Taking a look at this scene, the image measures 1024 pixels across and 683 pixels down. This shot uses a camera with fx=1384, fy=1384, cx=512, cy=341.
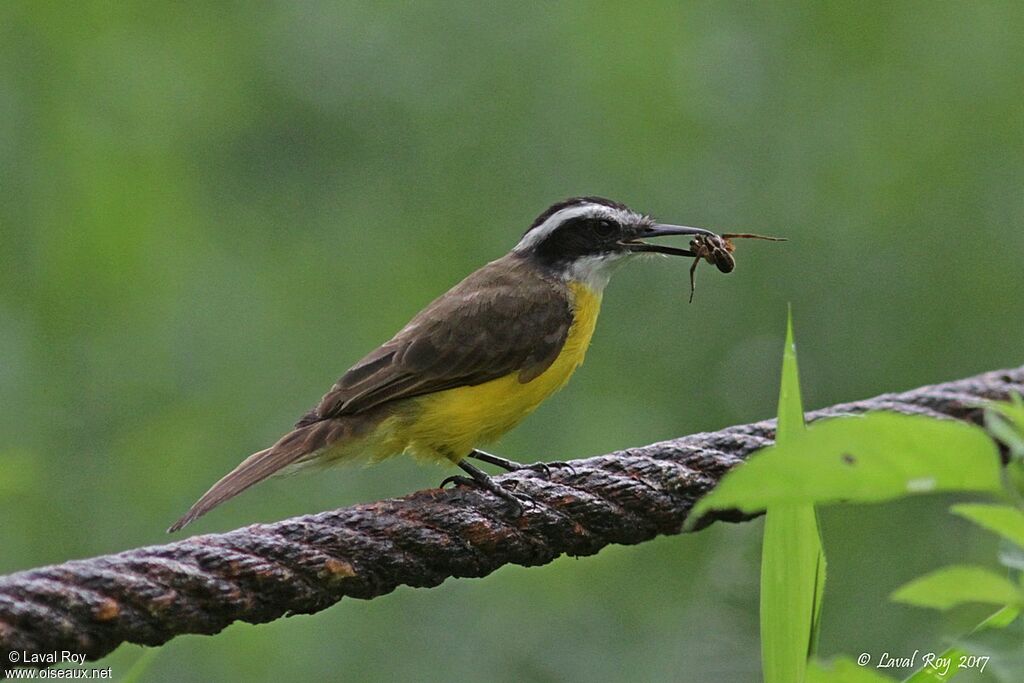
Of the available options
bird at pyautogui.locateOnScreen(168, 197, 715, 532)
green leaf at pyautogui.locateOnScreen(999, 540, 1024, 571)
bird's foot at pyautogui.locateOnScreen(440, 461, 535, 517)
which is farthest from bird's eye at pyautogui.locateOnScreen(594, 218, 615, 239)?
green leaf at pyautogui.locateOnScreen(999, 540, 1024, 571)

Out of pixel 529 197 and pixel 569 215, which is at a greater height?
pixel 529 197

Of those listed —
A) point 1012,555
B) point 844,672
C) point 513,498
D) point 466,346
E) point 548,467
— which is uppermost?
point 466,346

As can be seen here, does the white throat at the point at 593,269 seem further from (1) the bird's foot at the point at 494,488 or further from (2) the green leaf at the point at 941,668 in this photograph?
(2) the green leaf at the point at 941,668

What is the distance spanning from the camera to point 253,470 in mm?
4660

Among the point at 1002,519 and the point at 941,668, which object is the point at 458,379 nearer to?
the point at 941,668

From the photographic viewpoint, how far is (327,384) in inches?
327

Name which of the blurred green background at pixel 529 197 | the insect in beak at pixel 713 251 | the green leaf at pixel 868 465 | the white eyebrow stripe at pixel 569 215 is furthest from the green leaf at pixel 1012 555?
the blurred green background at pixel 529 197

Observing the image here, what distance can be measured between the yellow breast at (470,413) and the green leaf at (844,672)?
12.3ft

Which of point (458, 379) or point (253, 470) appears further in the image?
point (458, 379)

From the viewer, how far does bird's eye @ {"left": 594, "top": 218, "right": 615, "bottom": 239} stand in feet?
21.0

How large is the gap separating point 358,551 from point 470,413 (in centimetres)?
205

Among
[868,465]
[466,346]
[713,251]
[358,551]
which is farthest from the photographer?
[713,251]

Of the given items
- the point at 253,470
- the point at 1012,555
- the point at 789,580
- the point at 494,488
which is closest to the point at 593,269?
the point at 253,470

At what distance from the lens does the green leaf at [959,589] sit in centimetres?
148
